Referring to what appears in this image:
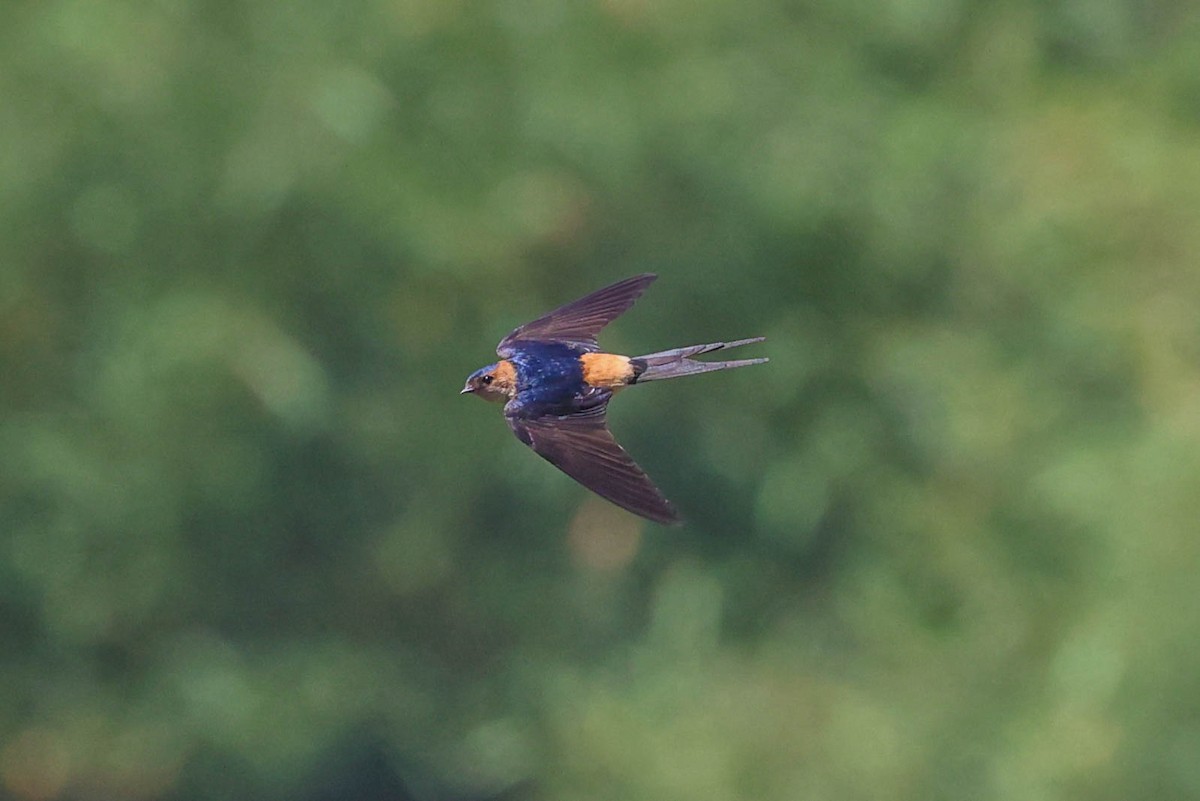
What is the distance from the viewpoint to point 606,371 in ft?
12.0

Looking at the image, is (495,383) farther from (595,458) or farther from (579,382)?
(595,458)

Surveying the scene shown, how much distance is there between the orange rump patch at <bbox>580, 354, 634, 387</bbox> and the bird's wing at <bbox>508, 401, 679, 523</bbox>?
60 mm

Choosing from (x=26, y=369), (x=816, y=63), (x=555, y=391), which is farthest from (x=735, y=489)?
(x=555, y=391)

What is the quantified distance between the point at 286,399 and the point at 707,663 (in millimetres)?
2432

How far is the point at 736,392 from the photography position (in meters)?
9.66

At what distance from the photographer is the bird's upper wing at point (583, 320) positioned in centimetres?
384

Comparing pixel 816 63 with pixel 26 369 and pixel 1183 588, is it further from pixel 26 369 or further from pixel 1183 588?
pixel 26 369

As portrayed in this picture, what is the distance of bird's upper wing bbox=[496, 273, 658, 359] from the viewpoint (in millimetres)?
3836

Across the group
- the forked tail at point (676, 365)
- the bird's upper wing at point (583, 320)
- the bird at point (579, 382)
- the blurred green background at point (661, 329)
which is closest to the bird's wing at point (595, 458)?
the bird at point (579, 382)

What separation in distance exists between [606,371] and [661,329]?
527cm

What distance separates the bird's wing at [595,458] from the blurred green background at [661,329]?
502 centimetres

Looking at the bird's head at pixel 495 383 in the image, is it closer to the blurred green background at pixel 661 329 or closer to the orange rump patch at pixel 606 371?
the orange rump patch at pixel 606 371

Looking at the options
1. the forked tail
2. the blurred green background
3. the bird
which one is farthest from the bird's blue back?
the blurred green background

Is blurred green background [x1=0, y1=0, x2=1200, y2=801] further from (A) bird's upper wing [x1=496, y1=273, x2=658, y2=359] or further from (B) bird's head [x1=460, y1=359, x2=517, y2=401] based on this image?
(B) bird's head [x1=460, y1=359, x2=517, y2=401]
